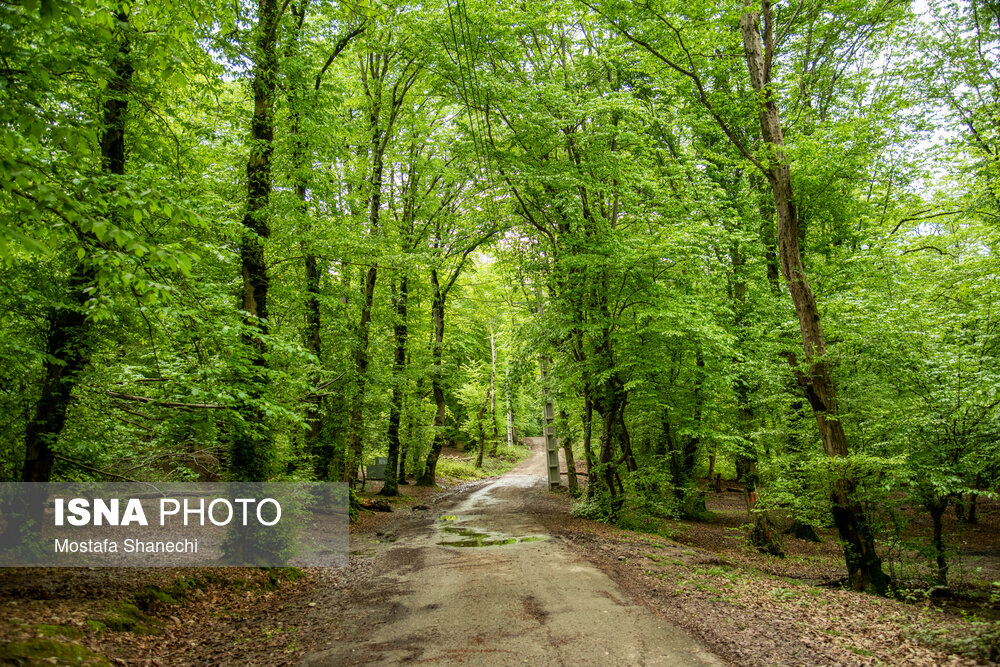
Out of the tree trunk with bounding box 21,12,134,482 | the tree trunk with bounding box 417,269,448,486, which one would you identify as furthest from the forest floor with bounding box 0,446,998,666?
the tree trunk with bounding box 417,269,448,486

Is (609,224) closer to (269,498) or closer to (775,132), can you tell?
(775,132)

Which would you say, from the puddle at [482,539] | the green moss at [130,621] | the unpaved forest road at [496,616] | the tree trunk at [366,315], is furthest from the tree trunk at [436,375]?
the green moss at [130,621]

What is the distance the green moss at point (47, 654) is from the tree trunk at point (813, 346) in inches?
345

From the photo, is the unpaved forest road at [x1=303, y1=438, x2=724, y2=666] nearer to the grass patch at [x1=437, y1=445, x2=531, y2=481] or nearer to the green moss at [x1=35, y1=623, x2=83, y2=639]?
the green moss at [x1=35, y1=623, x2=83, y2=639]

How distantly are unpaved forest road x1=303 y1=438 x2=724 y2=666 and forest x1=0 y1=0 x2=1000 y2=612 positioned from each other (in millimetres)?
2477

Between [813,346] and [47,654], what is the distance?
Result: 9155 millimetres

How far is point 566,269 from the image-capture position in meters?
11.8

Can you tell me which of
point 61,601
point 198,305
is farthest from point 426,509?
point 198,305

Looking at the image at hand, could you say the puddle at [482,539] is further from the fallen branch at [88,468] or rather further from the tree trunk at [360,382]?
the fallen branch at [88,468]

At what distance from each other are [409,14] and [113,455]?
1199 cm

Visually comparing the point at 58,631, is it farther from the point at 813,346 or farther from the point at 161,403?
the point at 813,346

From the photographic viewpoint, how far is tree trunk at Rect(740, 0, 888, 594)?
23.6 feet

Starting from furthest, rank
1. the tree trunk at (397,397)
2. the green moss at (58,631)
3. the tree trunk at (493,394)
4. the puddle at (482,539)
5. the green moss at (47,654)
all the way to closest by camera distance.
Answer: the tree trunk at (493,394) < the tree trunk at (397,397) < the puddle at (482,539) < the green moss at (58,631) < the green moss at (47,654)

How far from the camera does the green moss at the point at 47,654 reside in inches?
145
